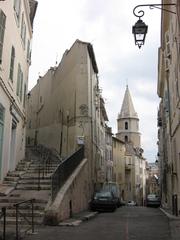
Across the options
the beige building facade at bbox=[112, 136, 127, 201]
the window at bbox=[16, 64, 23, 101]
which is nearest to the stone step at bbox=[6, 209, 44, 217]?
the window at bbox=[16, 64, 23, 101]

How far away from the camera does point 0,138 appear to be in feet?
50.1

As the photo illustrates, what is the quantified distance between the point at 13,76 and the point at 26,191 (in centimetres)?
540

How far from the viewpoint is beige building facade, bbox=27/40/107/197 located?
25.9 m

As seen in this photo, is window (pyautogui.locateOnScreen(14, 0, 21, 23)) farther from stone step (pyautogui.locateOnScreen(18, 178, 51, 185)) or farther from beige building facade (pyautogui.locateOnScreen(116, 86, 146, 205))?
beige building facade (pyautogui.locateOnScreen(116, 86, 146, 205))

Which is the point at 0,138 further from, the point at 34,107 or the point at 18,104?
the point at 34,107

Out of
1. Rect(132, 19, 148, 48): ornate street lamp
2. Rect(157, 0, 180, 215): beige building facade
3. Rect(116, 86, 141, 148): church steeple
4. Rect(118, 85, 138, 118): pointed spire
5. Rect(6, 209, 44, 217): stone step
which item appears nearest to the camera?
Rect(132, 19, 148, 48): ornate street lamp

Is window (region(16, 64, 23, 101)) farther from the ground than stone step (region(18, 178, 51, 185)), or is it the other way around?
window (region(16, 64, 23, 101))

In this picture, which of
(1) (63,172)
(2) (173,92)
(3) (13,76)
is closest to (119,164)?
(2) (173,92)

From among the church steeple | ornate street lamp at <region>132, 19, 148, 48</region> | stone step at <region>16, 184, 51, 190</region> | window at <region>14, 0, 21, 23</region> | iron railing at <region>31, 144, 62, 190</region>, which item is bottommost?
stone step at <region>16, 184, 51, 190</region>

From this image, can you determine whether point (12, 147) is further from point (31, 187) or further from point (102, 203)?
point (102, 203)

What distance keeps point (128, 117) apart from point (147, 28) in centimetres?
8575

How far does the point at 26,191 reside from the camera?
50.4 ft

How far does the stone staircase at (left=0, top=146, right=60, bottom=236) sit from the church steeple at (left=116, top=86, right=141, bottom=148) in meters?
73.9

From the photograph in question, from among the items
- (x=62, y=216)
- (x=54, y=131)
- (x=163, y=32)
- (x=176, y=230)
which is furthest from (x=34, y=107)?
(x=176, y=230)
